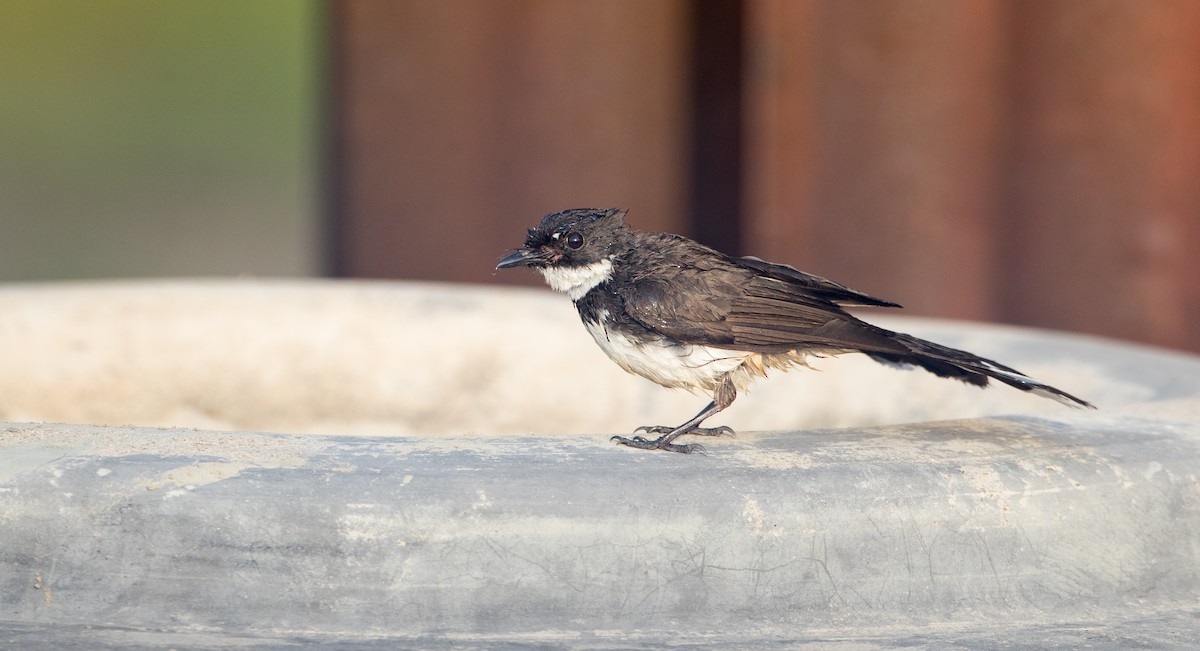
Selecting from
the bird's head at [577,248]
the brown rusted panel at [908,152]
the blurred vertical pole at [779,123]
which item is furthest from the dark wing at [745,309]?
the brown rusted panel at [908,152]

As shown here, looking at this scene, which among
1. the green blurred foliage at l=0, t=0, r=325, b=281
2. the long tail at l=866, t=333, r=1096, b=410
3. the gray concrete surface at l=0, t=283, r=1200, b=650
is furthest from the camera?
the green blurred foliage at l=0, t=0, r=325, b=281

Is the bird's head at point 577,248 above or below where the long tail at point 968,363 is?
above

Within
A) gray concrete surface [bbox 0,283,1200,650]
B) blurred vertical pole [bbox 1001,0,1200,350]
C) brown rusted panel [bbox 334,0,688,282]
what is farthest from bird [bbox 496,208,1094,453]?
brown rusted panel [bbox 334,0,688,282]

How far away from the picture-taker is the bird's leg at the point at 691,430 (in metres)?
2.14

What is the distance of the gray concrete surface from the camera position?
1.72m

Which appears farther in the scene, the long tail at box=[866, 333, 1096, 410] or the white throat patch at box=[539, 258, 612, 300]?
the white throat patch at box=[539, 258, 612, 300]

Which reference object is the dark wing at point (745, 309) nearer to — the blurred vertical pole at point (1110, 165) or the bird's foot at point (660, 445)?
the bird's foot at point (660, 445)

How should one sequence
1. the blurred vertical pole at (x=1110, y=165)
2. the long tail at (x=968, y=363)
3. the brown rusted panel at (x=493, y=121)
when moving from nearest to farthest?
the long tail at (x=968, y=363)
the blurred vertical pole at (x=1110, y=165)
the brown rusted panel at (x=493, y=121)

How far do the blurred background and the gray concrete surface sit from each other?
9.85 feet

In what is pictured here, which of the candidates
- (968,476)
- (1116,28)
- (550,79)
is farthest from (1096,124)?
(968,476)

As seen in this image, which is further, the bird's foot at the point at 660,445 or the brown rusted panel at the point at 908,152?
the brown rusted panel at the point at 908,152

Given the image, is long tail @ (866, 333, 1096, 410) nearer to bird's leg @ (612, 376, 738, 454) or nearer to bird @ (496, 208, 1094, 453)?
bird @ (496, 208, 1094, 453)

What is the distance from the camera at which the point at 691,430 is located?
2.42 m

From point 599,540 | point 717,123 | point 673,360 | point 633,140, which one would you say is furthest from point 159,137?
point 599,540
